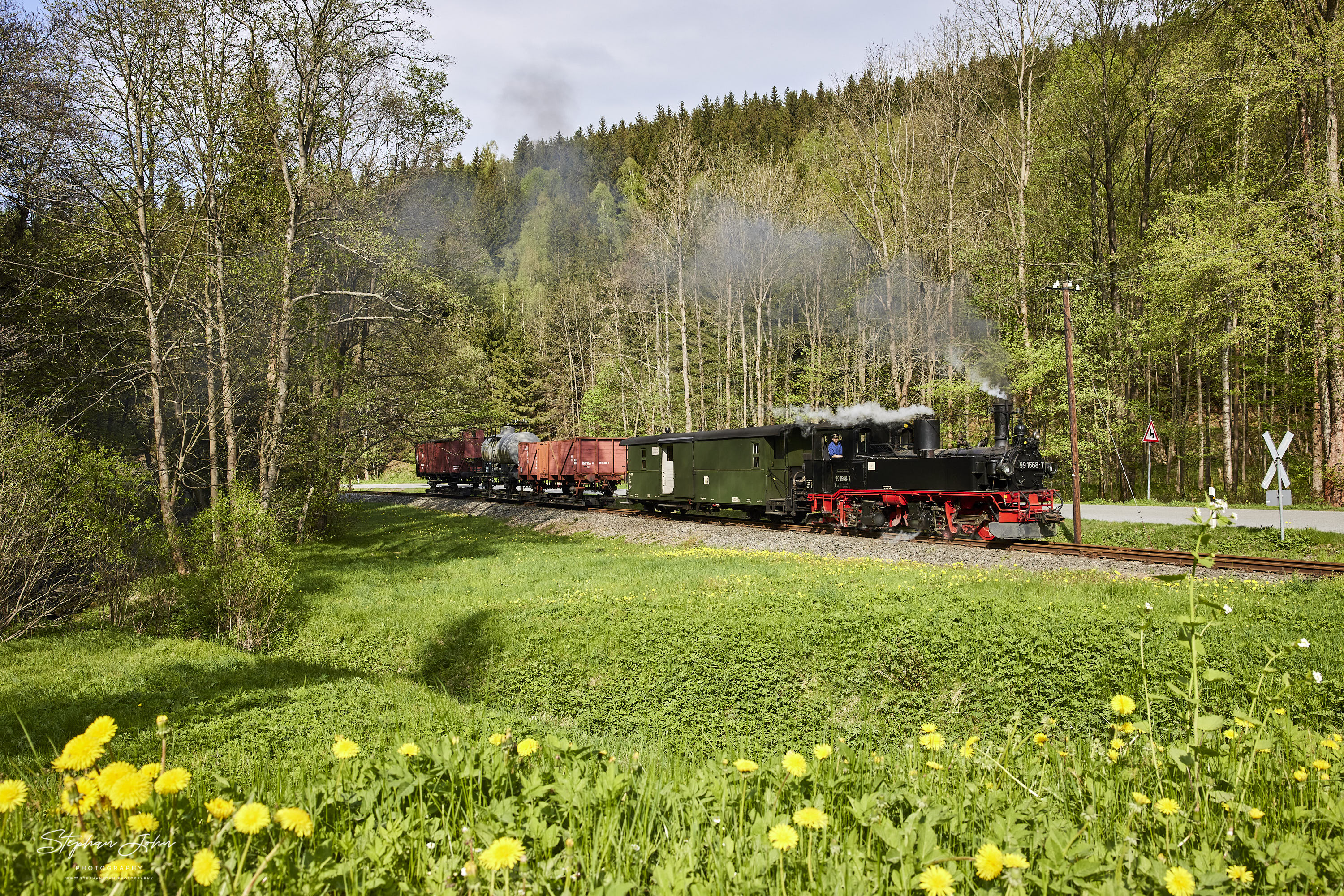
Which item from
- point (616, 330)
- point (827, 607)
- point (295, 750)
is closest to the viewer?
point (295, 750)

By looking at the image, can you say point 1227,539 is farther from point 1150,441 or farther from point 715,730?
point 715,730

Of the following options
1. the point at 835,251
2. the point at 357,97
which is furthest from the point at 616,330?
the point at 357,97

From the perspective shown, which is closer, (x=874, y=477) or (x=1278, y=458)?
(x=1278, y=458)

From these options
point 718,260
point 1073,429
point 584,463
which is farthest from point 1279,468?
point 718,260

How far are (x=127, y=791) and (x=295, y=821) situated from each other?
0.43 m

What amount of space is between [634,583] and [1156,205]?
95.9ft

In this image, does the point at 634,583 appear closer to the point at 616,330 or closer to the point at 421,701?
the point at 421,701

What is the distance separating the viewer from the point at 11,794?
6.18ft

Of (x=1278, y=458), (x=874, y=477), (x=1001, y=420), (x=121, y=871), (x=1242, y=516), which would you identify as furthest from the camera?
(x=1242, y=516)

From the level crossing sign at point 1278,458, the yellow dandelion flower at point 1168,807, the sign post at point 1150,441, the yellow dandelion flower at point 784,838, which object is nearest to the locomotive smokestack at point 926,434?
the level crossing sign at point 1278,458

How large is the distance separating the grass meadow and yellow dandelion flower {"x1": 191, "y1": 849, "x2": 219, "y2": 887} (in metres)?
0.09

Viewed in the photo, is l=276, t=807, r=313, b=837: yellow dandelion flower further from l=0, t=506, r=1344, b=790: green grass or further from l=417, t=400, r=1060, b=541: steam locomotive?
l=417, t=400, r=1060, b=541: steam locomotive

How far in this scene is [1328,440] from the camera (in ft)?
68.0

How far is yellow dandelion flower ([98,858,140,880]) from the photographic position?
1720 mm
